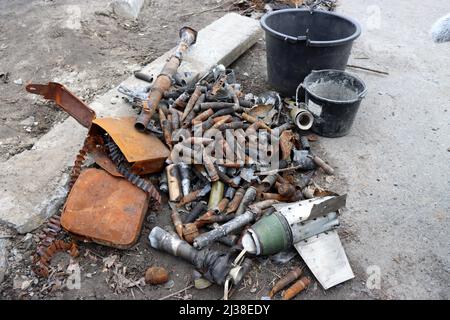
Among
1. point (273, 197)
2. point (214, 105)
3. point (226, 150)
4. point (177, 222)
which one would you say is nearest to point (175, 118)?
point (214, 105)

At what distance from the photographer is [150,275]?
277cm

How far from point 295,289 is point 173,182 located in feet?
4.34

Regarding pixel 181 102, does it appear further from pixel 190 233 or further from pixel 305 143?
pixel 190 233

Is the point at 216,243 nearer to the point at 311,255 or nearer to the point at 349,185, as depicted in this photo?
the point at 311,255

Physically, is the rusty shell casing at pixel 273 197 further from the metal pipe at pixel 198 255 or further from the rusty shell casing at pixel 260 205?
the metal pipe at pixel 198 255

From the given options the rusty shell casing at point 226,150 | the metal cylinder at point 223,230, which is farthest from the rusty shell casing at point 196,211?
the rusty shell casing at point 226,150

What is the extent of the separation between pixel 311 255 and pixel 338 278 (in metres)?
0.24

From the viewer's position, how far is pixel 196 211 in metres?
3.23

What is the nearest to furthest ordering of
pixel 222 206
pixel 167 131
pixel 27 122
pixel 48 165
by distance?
pixel 222 206 → pixel 48 165 → pixel 167 131 → pixel 27 122

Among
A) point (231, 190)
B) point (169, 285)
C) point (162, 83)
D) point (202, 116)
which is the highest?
point (162, 83)

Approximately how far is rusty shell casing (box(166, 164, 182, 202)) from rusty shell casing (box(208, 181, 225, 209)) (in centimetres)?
27

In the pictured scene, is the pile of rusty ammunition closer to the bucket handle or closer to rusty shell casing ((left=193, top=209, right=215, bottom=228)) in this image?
rusty shell casing ((left=193, top=209, right=215, bottom=228))

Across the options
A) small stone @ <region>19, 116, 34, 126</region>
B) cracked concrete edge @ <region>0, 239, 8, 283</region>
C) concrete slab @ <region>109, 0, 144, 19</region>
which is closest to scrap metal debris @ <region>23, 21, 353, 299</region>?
cracked concrete edge @ <region>0, 239, 8, 283</region>

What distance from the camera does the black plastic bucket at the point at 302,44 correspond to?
4074 mm
